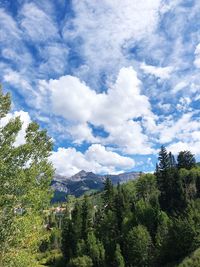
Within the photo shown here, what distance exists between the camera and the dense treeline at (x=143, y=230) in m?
76.1

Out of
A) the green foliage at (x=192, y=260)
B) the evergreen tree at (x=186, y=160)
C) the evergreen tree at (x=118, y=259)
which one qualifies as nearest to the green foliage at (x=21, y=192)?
the green foliage at (x=192, y=260)

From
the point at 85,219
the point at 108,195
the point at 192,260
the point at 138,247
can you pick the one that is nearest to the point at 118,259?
the point at 138,247

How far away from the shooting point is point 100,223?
4104 inches

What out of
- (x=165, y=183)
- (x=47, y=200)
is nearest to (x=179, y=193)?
(x=165, y=183)

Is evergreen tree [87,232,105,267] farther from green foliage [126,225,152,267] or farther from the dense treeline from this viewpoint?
green foliage [126,225,152,267]

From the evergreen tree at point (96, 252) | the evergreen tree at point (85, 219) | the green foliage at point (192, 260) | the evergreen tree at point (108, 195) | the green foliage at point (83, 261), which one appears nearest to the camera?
the green foliage at point (192, 260)

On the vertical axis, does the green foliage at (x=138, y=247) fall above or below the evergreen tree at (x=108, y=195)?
below

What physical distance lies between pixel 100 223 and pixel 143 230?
21590 mm

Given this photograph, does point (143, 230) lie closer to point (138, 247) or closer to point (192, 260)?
point (138, 247)

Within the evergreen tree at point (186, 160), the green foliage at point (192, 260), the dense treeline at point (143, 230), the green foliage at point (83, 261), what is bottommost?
the green foliage at point (192, 260)

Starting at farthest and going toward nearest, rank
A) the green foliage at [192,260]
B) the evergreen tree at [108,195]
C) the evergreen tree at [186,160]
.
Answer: the evergreen tree at [186,160]
the evergreen tree at [108,195]
the green foliage at [192,260]

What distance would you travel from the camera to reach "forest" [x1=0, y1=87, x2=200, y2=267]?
64.7ft

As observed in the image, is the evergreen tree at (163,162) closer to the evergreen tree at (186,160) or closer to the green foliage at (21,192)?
the evergreen tree at (186,160)

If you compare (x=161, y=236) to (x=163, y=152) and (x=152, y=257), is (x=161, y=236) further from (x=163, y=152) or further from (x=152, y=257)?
→ (x=163, y=152)
